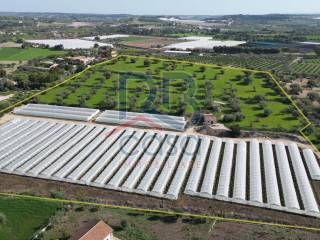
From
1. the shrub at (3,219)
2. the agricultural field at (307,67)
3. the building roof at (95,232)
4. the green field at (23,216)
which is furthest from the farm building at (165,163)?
the agricultural field at (307,67)

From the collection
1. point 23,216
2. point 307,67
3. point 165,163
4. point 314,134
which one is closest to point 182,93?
point 314,134

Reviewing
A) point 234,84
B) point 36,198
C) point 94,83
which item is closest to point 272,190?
point 36,198

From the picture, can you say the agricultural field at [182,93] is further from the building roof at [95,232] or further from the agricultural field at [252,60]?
the building roof at [95,232]

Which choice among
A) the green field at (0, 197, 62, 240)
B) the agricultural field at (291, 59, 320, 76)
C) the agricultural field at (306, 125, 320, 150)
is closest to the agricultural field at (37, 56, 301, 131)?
the agricultural field at (306, 125, 320, 150)

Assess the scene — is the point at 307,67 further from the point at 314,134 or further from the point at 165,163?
the point at 165,163

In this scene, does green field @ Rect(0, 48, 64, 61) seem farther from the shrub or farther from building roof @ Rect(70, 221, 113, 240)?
building roof @ Rect(70, 221, 113, 240)
